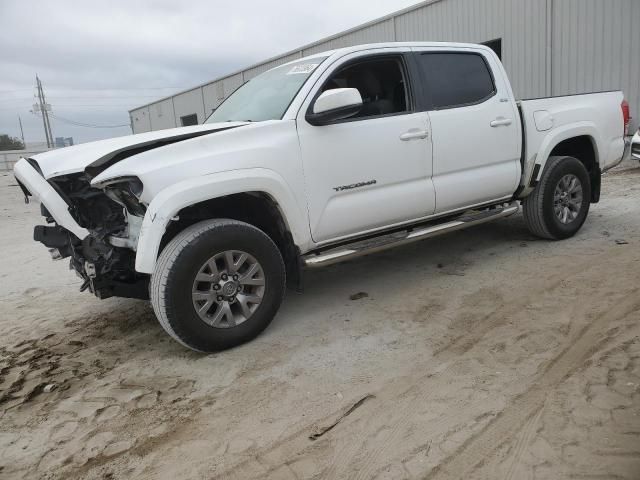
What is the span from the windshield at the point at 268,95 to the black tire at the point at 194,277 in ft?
3.14

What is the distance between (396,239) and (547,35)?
411 inches

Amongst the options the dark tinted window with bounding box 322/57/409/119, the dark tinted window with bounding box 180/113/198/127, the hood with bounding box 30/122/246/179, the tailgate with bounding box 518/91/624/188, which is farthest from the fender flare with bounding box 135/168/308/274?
the dark tinted window with bounding box 180/113/198/127

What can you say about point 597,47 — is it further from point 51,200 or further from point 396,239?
point 51,200

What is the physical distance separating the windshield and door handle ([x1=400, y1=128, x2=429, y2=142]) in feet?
2.88

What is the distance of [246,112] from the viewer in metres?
4.15

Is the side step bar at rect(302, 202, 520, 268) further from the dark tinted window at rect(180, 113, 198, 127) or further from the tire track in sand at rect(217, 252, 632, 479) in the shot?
the dark tinted window at rect(180, 113, 198, 127)

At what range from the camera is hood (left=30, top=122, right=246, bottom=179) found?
310cm

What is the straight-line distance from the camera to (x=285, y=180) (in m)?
3.52

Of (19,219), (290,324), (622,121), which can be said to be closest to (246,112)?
(290,324)

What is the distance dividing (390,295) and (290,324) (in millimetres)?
949

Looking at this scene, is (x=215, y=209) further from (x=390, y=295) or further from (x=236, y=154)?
(x=390, y=295)

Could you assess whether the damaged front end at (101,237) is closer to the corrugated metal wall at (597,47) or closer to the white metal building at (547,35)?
the white metal building at (547,35)

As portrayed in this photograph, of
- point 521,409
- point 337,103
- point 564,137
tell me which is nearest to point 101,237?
point 337,103

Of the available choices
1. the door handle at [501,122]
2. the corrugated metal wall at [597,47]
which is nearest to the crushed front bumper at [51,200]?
the door handle at [501,122]
